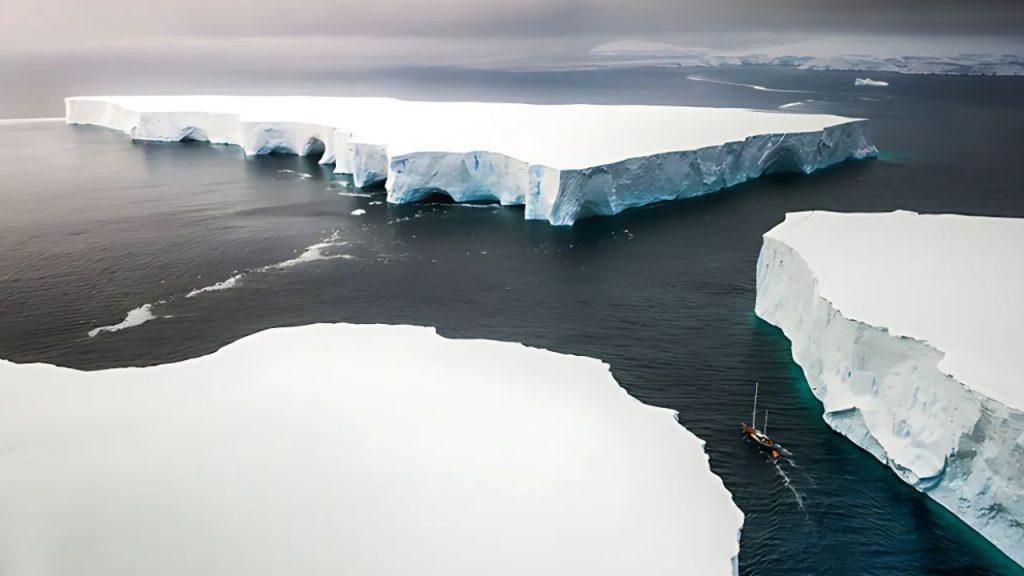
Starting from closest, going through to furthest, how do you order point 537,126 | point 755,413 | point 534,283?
point 755,413, point 534,283, point 537,126

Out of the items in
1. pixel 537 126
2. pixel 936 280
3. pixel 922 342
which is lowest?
pixel 922 342

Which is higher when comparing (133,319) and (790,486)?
(133,319)

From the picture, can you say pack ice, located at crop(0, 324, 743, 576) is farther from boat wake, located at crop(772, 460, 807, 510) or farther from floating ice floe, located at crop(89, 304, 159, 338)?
floating ice floe, located at crop(89, 304, 159, 338)

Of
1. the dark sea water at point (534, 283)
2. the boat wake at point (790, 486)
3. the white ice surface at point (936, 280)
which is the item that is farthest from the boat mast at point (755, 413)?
the white ice surface at point (936, 280)

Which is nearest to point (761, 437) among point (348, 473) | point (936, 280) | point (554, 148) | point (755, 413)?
point (755, 413)

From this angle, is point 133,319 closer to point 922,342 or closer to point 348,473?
point 348,473
